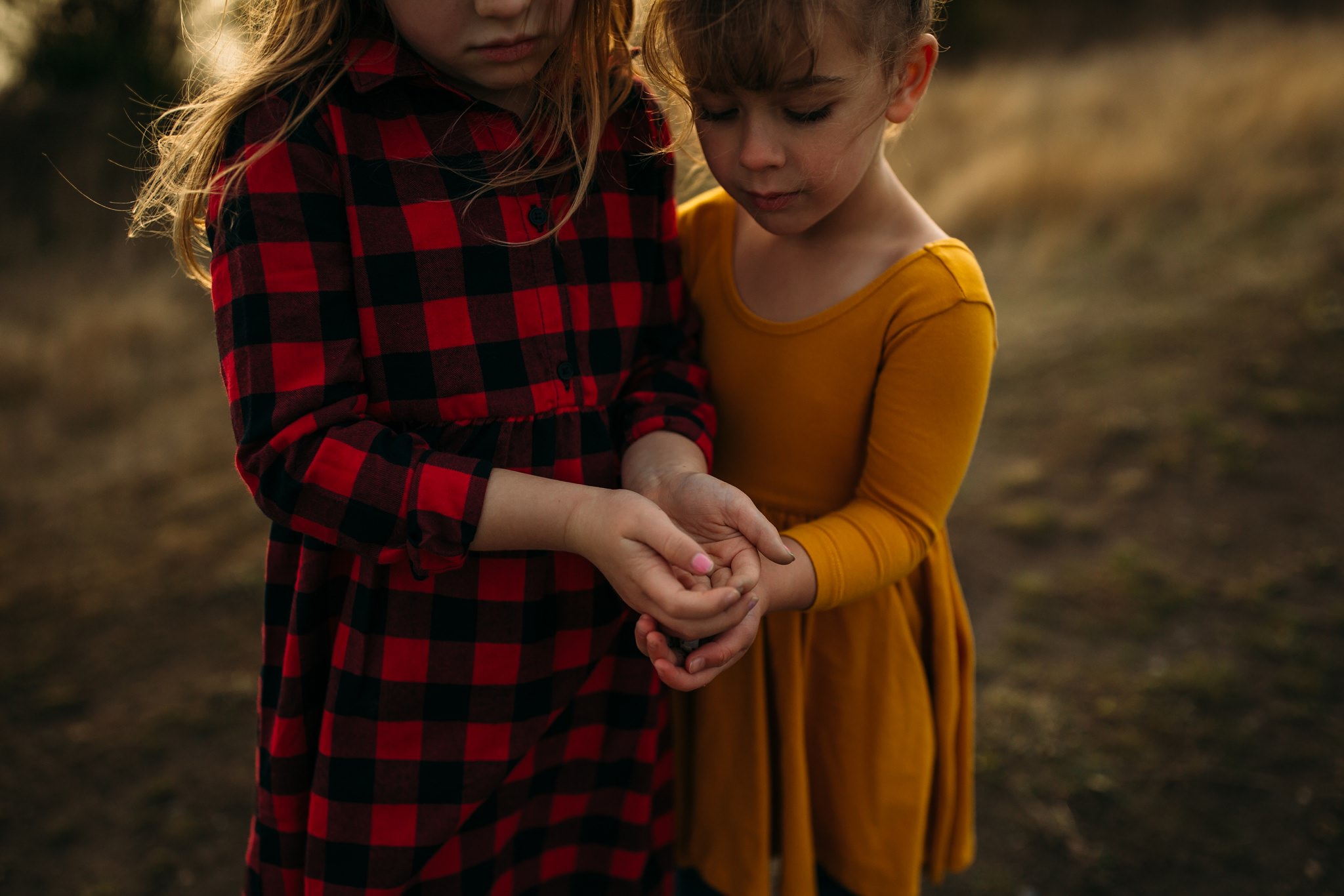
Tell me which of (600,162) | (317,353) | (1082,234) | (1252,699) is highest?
(600,162)

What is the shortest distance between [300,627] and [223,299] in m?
0.43

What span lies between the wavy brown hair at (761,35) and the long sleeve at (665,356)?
180mm

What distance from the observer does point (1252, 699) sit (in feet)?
7.97

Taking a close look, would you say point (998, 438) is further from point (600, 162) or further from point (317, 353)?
point (317, 353)

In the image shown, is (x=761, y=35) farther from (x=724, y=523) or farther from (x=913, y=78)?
(x=724, y=523)

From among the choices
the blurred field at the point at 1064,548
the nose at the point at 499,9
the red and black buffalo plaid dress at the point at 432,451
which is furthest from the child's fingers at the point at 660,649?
the blurred field at the point at 1064,548

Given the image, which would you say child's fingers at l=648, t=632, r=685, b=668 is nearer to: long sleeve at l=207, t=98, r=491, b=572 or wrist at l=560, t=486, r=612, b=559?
wrist at l=560, t=486, r=612, b=559

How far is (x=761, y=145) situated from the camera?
3.88 ft

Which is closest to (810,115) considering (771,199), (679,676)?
(771,199)

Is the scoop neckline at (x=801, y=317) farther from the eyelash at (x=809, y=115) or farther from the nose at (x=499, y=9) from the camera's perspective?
the nose at (x=499, y=9)

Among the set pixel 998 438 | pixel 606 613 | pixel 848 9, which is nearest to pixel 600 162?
pixel 848 9

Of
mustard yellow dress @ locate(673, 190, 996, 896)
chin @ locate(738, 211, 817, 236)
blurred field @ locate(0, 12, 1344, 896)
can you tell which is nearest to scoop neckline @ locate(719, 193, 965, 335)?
mustard yellow dress @ locate(673, 190, 996, 896)

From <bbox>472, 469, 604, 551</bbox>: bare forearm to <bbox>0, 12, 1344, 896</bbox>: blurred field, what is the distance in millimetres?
1288

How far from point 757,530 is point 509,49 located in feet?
2.09
